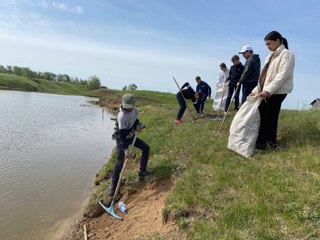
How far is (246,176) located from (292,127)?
3.34m

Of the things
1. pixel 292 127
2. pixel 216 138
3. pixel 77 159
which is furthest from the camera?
pixel 77 159

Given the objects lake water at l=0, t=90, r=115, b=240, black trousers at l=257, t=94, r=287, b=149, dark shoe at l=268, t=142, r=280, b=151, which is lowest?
lake water at l=0, t=90, r=115, b=240

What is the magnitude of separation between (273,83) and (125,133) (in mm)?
3684

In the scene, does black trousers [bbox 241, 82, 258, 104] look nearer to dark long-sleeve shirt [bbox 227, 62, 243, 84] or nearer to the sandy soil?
dark long-sleeve shirt [bbox 227, 62, 243, 84]

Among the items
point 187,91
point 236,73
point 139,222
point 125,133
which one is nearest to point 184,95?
point 187,91

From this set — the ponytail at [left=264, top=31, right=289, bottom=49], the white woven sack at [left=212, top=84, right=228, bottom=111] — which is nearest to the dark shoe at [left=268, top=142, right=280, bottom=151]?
the ponytail at [left=264, top=31, right=289, bottom=49]

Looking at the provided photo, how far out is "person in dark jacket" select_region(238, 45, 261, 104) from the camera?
980cm

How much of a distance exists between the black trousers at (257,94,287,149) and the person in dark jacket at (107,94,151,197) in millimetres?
3027

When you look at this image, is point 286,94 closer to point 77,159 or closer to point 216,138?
point 216,138

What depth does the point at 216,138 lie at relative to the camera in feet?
30.9

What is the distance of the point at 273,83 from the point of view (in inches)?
263

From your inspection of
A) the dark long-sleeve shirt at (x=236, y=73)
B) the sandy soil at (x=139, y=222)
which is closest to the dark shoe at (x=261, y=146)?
the sandy soil at (x=139, y=222)

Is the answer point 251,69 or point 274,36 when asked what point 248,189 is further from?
point 251,69

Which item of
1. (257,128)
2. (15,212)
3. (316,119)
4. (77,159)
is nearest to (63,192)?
(15,212)
